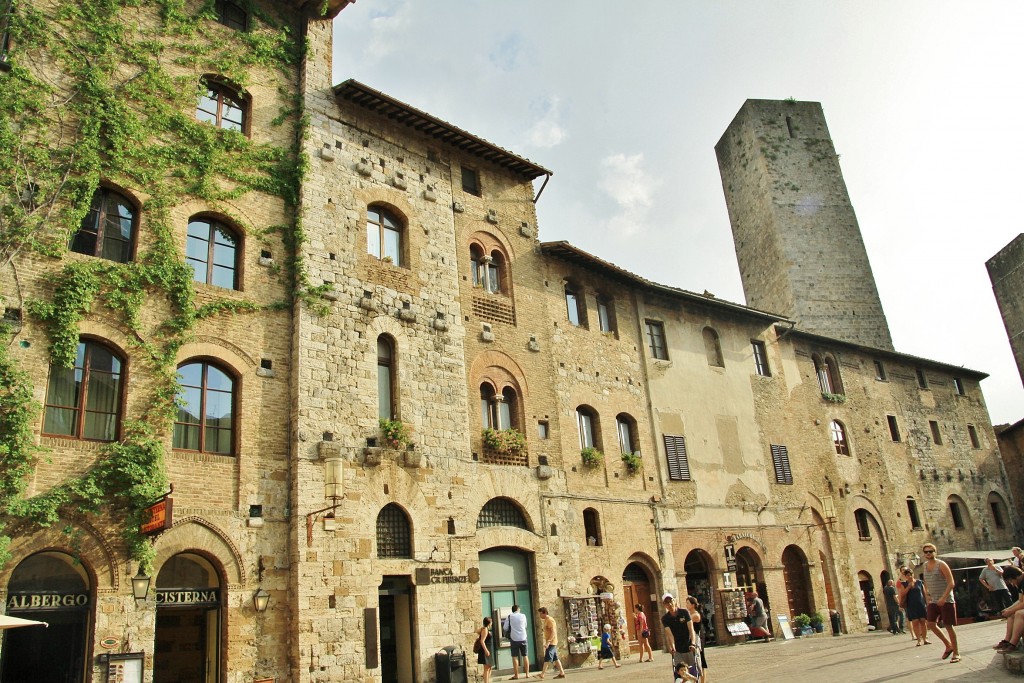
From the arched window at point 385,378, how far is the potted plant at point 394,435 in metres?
0.26

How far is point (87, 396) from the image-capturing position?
12.9 m

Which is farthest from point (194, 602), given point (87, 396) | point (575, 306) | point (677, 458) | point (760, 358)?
point (760, 358)

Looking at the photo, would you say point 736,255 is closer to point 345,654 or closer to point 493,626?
point 493,626

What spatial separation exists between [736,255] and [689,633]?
32.1 metres

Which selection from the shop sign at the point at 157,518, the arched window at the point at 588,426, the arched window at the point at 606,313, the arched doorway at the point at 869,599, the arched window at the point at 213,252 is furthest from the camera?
the arched doorway at the point at 869,599

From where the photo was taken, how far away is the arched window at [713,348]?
989 inches

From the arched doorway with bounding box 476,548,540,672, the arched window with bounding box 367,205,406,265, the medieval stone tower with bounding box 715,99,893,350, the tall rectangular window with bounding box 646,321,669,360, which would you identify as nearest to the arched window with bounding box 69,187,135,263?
the arched window with bounding box 367,205,406,265

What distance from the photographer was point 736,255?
40.7 meters

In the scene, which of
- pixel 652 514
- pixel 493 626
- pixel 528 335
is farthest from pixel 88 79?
pixel 652 514

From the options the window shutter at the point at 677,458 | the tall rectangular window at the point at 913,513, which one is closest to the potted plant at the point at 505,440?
the window shutter at the point at 677,458

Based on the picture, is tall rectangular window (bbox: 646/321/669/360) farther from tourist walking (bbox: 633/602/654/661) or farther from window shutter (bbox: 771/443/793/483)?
tourist walking (bbox: 633/602/654/661)

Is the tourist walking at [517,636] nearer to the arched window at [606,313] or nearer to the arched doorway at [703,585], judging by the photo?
the arched doorway at [703,585]

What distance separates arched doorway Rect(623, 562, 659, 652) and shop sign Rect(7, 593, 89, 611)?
1236cm

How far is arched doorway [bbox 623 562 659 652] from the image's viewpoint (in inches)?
785
